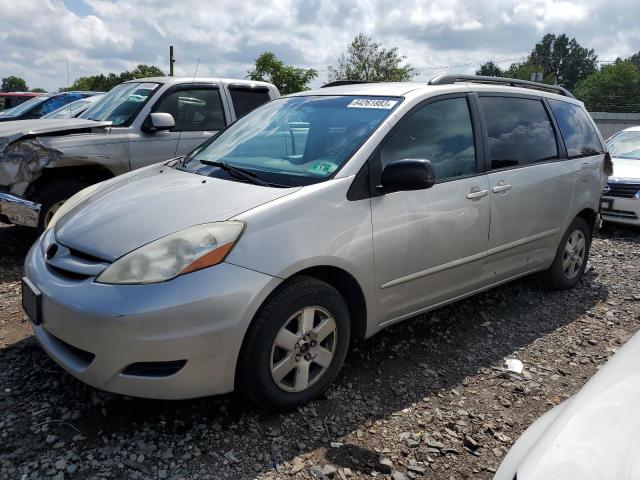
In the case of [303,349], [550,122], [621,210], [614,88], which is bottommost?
[303,349]

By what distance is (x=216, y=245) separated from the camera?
2535mm

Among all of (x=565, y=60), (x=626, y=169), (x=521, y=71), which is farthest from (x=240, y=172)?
(x=565, y=60)

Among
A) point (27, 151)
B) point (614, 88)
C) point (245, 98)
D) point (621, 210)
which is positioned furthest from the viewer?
point (614, 88)

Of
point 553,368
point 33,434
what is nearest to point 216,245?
point 33,434

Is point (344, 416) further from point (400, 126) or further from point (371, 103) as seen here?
point (371, 103)

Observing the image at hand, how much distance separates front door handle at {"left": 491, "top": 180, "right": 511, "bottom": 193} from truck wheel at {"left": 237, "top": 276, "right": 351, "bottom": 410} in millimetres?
1527

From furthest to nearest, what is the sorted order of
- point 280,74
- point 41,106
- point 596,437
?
point 280,74 → point 41,106 → point 596,437

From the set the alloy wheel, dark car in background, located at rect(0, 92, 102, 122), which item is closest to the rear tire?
the alloy wheel

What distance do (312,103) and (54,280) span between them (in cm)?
201

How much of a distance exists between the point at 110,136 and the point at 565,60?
121 metres

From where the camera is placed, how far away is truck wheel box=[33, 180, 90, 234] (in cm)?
504

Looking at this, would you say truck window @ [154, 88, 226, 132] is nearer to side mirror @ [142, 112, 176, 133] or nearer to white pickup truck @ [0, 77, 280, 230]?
white pickup truck @ [0, 77, 280, 230]

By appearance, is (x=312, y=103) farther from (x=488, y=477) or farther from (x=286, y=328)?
(x=488, y=477)

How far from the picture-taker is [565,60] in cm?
11000
